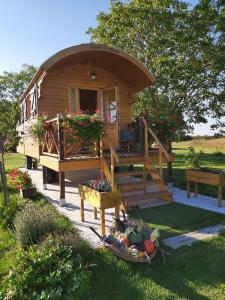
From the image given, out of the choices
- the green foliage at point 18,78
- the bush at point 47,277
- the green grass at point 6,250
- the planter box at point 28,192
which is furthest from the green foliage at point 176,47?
the green foliage at point 18,78

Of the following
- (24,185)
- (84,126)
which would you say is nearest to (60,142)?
(84,126)

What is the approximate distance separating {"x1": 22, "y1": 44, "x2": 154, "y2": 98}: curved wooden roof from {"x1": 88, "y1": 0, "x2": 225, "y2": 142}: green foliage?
1.87m

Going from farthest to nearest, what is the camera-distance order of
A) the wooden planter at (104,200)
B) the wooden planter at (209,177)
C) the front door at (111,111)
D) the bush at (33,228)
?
the front door at (111,111)
the wooden planter at (209,177)
the wooden planter at (104,200)
the bush at (33,228)

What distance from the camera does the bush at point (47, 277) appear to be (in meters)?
3.81

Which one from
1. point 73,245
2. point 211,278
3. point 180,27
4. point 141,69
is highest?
point 180,27

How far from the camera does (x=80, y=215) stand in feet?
23.8

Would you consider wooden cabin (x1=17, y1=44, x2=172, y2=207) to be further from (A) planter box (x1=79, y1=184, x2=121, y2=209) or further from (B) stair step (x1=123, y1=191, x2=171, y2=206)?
(A) planter box (x1=79, y1=184, x2=121, y2=209)

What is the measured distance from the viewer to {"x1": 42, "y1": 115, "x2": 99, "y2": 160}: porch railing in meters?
7.85

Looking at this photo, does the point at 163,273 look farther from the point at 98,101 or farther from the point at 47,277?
the point at 98,101

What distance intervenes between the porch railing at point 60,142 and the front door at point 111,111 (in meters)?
1.74

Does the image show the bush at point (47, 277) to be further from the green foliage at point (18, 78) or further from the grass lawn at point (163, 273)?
the green foliage at point (18, 78)

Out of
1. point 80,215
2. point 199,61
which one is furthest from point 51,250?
point 199,61

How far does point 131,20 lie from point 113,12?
94 centimetres

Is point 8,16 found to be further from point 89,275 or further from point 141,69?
point 89,275
